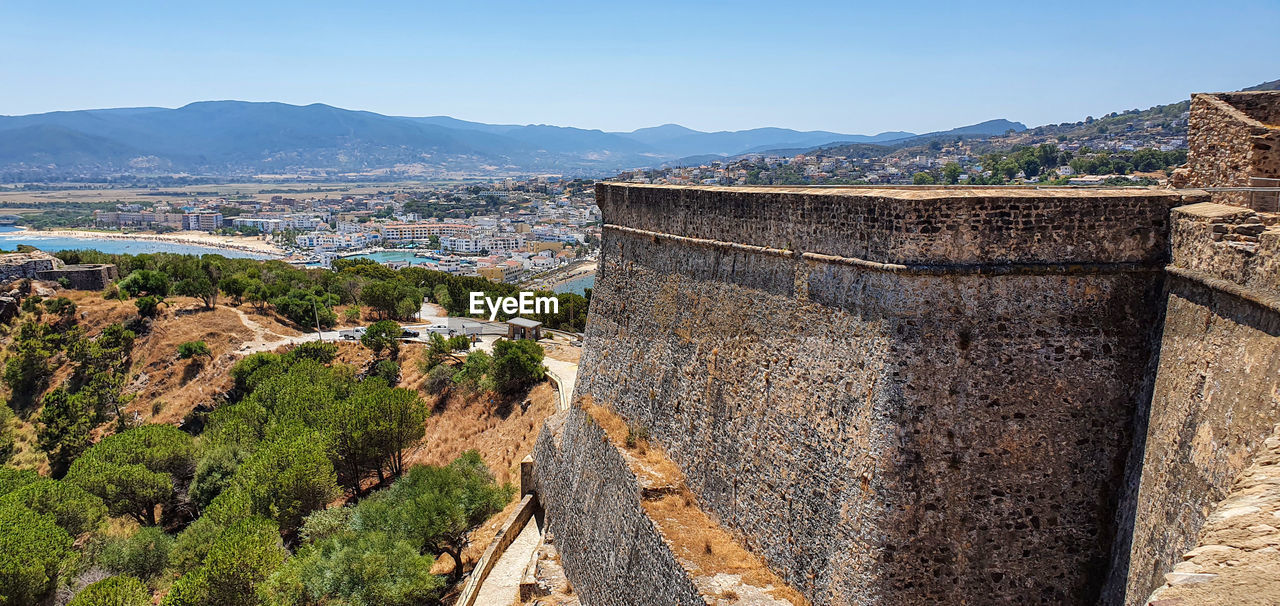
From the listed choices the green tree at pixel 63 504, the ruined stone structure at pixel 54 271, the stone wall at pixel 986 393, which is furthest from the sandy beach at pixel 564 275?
the stone wall at pixel 986 393

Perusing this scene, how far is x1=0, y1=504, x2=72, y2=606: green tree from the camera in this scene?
22.2m

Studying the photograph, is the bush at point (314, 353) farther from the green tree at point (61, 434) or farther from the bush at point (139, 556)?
the bush at point (139, 556)

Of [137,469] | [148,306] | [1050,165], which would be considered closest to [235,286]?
[148,306]

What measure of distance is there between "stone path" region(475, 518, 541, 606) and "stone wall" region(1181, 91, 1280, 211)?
51.0ft

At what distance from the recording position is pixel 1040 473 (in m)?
9.09

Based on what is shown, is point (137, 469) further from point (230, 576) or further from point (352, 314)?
point (352, 314)

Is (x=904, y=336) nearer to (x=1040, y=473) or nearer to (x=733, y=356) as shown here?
(x=1040, y=473)

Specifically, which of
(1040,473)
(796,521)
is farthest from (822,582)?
(1040,473)

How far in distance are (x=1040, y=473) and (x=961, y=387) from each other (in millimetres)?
1386

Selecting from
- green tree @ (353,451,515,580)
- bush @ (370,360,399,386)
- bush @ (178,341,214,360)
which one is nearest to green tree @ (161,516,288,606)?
green tree @ (353,451,515,580)

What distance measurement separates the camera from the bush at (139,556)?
83.3 feet

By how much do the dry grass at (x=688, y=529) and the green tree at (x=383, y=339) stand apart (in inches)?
1353

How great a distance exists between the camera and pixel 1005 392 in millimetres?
9078

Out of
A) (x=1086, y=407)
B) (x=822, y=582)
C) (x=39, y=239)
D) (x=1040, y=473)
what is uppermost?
(x=1086, y=407)
